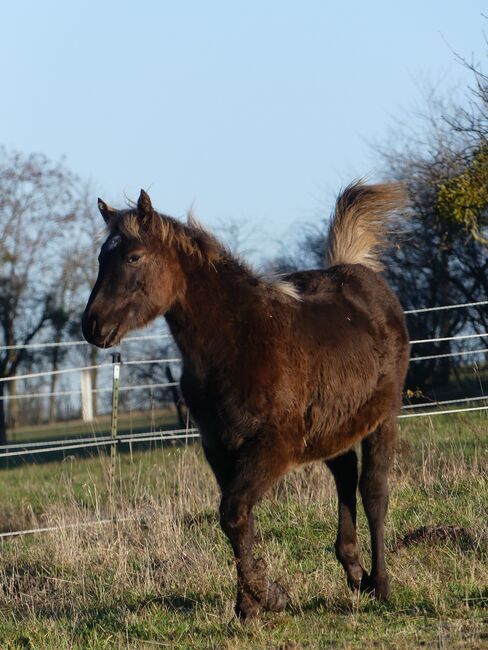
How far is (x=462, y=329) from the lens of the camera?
24.1m

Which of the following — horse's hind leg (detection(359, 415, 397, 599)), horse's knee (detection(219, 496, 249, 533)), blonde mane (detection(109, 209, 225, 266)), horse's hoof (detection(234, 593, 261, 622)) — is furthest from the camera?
horse's hind leg (detection(359, 415, 397, 599))

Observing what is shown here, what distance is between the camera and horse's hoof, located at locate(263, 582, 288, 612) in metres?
6.00

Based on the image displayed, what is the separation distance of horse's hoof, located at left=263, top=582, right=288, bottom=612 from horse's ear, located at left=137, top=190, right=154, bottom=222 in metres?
2.28

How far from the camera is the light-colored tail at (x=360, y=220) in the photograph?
8.11m

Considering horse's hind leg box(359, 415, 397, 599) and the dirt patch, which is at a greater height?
horse's hind leg box(359, 415, 397, 599)

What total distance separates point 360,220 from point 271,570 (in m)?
2.74

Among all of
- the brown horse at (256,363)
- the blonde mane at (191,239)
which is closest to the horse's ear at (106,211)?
the brown horse at (256,363)

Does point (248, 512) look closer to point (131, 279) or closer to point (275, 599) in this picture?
point (275, 599)

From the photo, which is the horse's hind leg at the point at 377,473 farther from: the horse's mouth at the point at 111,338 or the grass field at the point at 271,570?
the horse's mouth at the point at 111,338

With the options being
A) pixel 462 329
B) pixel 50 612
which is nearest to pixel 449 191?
pixel 462 329

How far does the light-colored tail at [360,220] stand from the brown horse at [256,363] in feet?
2.91

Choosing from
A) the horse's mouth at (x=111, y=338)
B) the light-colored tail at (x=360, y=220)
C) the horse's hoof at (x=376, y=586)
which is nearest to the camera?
the horse's mouth at (x=111, y=338)

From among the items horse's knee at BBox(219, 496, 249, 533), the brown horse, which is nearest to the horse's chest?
the brown horse

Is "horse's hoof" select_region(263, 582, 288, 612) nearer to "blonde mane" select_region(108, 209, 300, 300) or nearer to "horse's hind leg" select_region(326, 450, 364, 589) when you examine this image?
"horse's hind leg" select_region(326, 450, 364, 589)
